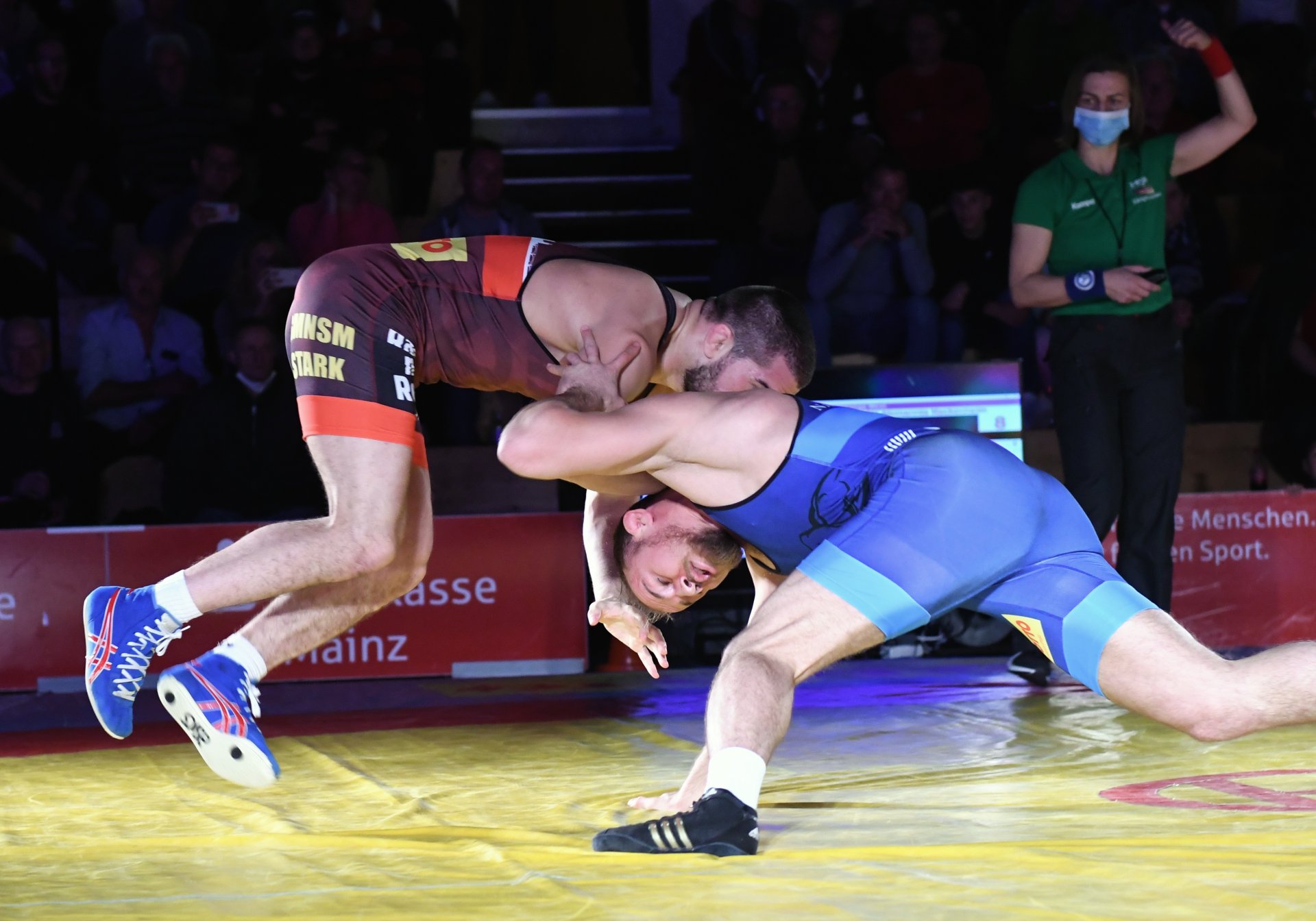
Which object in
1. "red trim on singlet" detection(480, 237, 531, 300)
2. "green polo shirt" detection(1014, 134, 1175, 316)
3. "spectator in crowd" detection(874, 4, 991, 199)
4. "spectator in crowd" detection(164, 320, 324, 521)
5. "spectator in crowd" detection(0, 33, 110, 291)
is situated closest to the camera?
"red trim on singlet" detection(480, 237, 531, 300)

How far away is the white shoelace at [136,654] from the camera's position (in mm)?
3195

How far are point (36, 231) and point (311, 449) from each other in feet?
14.4

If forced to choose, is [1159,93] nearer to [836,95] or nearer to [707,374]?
[836,95]

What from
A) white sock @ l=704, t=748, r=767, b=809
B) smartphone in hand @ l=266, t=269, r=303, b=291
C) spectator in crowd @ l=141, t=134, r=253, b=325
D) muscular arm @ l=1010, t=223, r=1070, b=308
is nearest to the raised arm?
muscular arm @ l=1010, t=223, r=1070, b=308

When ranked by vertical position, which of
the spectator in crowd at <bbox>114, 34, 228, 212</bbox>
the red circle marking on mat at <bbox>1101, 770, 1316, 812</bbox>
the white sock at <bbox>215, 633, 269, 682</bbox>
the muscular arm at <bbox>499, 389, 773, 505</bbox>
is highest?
the spectator in crowd at <bbox>114, 34, 228, 212</bbox>

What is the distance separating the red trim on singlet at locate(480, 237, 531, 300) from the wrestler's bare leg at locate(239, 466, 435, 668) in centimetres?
48

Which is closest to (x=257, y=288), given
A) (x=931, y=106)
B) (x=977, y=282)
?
(x=977, y=282)

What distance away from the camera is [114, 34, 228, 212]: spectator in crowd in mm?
7367

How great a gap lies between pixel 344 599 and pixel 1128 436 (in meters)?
2.56

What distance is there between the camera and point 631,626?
306cm

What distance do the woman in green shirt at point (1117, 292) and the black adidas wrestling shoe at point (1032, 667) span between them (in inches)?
16.1

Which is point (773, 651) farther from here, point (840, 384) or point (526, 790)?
point (840, 384)

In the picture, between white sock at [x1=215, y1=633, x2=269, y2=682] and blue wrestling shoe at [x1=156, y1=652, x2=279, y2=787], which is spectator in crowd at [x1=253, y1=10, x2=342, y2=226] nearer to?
white sock at [x1=215, y1=633, x2=269, y2=682]

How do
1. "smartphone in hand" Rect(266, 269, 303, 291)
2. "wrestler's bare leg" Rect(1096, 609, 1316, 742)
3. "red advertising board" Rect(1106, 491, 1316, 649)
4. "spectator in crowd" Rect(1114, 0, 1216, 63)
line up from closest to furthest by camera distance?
"wrestler's bare leg" Rect(1096, 609, 1316, 742), "red advertising board" Rect(1106, 491, 1316, 649), "smartphone in hand" Rect(266, 269, 303, 291), "spectator in crowd" Rect(1114, 0, 1216, 63)
